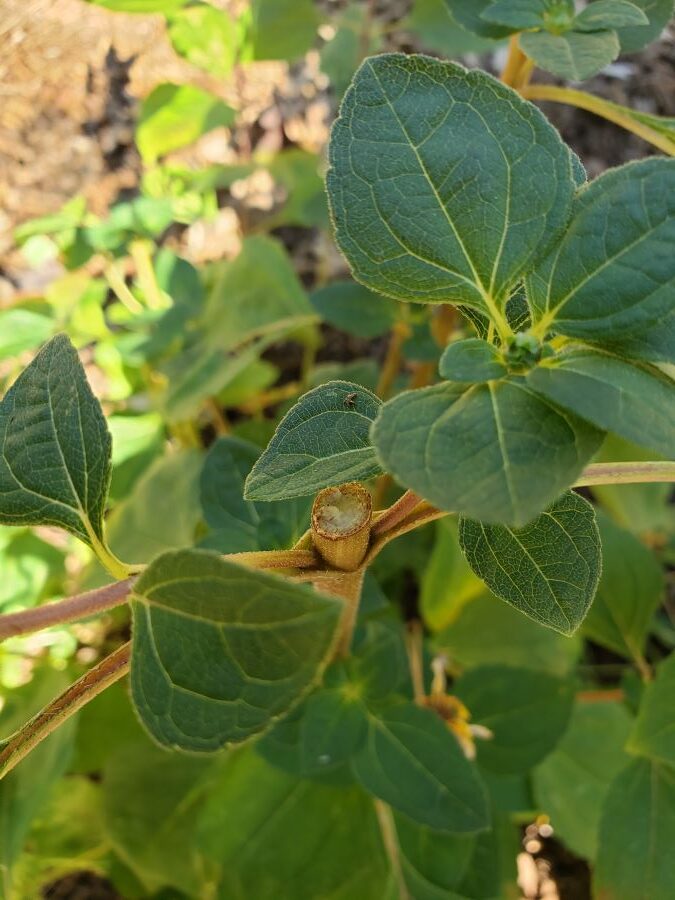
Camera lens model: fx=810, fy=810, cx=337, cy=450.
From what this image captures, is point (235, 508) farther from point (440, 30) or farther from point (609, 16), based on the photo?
point (440, 30)

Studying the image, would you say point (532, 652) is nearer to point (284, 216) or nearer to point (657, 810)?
point (657, 810)

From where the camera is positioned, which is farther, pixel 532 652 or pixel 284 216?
pixel 284 216

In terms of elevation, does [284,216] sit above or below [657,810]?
above

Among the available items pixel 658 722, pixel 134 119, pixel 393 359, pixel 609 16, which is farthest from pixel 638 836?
pixel 134 119

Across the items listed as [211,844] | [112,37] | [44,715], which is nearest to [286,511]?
[44,715]

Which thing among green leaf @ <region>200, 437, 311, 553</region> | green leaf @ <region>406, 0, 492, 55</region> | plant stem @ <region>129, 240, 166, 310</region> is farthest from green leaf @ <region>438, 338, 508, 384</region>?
plant stem @ <region>129, 240, 166, 310</region>

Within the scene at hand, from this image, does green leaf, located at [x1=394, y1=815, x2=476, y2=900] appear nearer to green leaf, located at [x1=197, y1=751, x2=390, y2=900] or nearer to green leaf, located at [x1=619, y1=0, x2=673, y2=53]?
green leaf, located at [x1=197, y1=751, x2=390, y2=900]

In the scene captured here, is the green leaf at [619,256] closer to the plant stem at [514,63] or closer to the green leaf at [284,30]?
the plant stem at [514,63]
